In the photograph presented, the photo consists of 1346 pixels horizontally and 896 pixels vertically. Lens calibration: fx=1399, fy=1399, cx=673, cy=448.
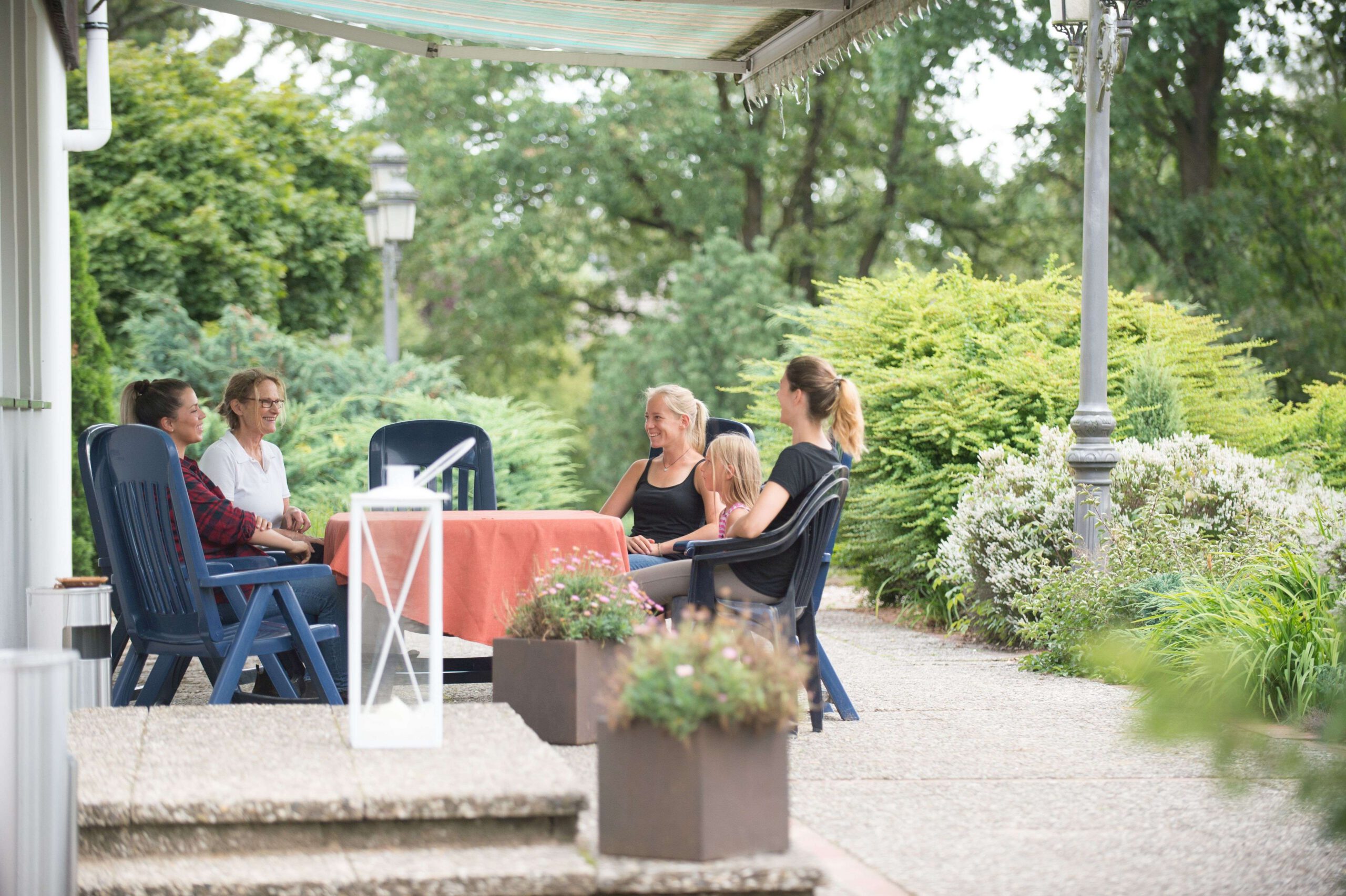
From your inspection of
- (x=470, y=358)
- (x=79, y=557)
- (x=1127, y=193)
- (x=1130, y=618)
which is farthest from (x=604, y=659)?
(x=470, y=358)

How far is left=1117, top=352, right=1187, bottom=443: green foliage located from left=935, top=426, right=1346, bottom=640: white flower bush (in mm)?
698

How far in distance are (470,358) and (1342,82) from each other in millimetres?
22575

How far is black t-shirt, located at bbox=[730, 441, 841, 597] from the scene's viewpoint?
4.83 meters

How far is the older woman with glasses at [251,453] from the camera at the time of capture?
5.75 meters

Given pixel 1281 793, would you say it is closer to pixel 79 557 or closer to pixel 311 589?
pixel 311 589

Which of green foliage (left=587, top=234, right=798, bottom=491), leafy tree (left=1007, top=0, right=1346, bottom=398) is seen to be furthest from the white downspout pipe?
leafy tree (left=1007, top=0, right=1346, bottom=398)

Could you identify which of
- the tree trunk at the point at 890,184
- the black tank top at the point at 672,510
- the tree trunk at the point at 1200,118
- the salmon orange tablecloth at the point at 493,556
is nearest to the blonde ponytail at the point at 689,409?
the black tank top at the point at 672,510

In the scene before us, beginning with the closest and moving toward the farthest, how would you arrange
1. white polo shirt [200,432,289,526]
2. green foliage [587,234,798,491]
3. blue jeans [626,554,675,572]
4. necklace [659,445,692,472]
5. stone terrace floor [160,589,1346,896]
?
stone terrace floor [160,589,1346,896]
blue jeans [626,554,675,572]
white polo shirt [200,432,289,526]
necklace [659,445,692,472]
green foliage [587,234,798,491]

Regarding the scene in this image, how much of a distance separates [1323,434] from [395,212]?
731 centimetres

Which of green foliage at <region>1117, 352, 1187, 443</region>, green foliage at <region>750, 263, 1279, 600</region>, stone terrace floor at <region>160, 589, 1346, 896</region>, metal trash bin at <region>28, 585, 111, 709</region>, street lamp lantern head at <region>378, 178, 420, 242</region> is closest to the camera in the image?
stone terrace floor at <region>160, 589, 1346, 896</region>

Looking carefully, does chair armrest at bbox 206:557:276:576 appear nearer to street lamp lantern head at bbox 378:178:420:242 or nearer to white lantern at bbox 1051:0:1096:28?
white lantern at bbox 1051:0:1096:28

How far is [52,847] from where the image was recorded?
2887 mm

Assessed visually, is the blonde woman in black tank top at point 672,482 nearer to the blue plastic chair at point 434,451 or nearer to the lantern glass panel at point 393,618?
the blue plastic chair at point 434,451

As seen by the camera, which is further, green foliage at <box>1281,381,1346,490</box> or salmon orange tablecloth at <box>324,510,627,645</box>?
green foliage at <box>1281,381,1346,490</box>
